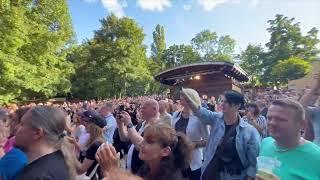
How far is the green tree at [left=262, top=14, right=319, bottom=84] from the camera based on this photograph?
53875mm

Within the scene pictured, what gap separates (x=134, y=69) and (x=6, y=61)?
2678cm

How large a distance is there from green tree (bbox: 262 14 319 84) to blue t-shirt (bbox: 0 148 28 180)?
2096 inches

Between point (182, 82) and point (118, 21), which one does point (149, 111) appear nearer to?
point (182, 82)

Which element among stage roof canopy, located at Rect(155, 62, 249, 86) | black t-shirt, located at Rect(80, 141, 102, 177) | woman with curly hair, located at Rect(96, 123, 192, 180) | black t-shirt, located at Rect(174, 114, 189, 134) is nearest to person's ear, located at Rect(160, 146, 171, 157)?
woman with curly hair, located at Rect(96, 123, 192, 180)

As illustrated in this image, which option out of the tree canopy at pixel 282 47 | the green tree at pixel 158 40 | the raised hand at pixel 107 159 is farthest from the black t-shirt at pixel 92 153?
the green tree at pixel 158 40

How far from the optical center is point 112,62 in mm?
46625

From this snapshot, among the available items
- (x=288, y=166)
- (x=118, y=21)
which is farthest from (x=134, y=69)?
(x=288, y=166)

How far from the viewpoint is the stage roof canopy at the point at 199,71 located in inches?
767

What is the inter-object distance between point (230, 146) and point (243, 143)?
16 cm

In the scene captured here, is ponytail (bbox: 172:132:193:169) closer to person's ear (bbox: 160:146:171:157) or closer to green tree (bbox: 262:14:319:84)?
person's ear (bbox: 160:146:171:157)

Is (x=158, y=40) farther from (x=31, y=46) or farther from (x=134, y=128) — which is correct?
(x=134, y=128)

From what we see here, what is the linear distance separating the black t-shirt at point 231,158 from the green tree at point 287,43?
5117 cm

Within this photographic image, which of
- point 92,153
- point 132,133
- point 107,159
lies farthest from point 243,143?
point 107,159

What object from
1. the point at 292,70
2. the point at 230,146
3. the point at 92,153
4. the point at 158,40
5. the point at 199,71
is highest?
the point at 158,40
